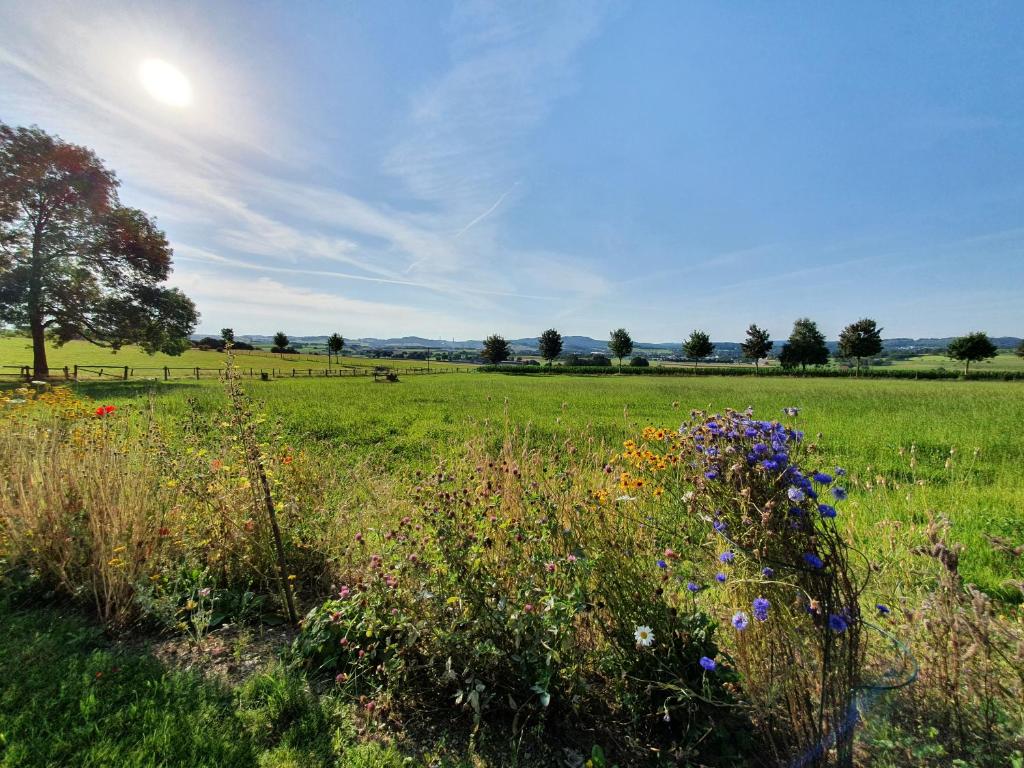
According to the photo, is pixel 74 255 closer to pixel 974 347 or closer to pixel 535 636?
pixel 535 636

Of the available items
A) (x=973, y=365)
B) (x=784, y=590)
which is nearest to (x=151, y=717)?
(x=784, y=590)

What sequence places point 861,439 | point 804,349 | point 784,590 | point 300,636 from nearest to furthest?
point 784,590 < point 300,636 < point 861,439 < point 804,349

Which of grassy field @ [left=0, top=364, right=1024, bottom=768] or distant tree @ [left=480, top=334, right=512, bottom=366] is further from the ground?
distant tree @ [left=480, top=334, right=512, bottom=366]

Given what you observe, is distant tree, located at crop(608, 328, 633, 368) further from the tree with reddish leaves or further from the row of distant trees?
the tree with reddish leaves

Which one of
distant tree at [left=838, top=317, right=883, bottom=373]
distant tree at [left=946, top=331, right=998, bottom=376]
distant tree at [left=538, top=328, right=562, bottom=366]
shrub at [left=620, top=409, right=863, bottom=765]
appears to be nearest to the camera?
shrub at [left=620, top=409, right=863, bottom=765]

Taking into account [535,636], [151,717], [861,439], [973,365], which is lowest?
[861,439]

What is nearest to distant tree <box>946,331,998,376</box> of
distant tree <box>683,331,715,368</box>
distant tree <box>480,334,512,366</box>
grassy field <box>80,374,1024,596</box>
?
distant tree <box>683,331,715,368</box>

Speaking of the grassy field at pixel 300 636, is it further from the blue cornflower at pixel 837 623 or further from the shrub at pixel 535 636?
the blue cornflower at pixel 837 623

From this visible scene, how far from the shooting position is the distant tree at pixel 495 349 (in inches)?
3730

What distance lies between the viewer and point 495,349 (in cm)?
9562

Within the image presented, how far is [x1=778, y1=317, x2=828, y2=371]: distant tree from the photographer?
7706cm

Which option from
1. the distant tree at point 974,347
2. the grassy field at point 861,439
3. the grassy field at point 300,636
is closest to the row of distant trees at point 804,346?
the distant tree at point 974,347

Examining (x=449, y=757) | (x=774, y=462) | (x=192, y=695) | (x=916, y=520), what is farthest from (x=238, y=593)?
(x=916, y=520)

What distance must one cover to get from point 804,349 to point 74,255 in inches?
3840
